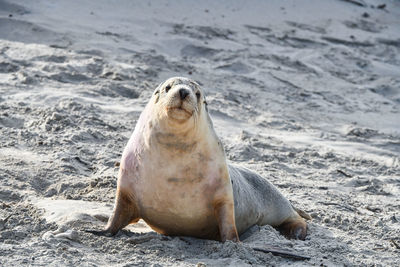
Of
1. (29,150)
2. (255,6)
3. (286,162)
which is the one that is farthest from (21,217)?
(255,6)

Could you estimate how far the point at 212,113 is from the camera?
6.69 metres

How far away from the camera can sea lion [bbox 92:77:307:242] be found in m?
3.41

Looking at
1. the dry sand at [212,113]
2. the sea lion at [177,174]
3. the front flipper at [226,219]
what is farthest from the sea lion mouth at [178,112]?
the dry sand at [212,113]

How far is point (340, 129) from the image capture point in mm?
7141

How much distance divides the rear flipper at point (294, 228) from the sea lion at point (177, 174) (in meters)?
0.56

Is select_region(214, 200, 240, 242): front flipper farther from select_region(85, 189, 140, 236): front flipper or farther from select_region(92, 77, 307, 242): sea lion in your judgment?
select_region(85, 189, 140, 236): front flipper

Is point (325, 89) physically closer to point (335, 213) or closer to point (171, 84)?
point (335, 213)

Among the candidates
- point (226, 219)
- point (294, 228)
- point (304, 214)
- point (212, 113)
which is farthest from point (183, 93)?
point (212, 113)

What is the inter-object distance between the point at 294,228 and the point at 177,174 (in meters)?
1.06

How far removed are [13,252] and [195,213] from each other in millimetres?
1010

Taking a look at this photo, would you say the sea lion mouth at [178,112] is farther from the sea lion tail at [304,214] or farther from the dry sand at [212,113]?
the sea lion tail at [304,214]

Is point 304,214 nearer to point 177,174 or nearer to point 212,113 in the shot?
point 177,174

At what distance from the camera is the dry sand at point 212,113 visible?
351cm

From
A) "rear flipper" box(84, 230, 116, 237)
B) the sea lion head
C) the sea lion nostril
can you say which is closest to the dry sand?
"rear flipper" box(84, 230, 116, 237)
